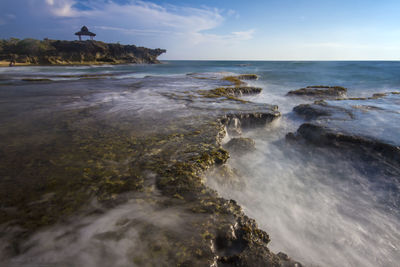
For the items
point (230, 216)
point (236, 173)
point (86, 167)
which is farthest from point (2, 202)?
point (236, 173)

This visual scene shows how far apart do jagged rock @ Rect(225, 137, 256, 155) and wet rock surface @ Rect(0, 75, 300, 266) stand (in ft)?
2.07

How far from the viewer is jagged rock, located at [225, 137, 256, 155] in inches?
235

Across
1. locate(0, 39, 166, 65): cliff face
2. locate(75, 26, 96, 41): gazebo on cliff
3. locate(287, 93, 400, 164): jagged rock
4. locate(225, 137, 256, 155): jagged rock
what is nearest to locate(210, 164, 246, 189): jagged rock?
locate(225, 137, 256, 155): jagged rock

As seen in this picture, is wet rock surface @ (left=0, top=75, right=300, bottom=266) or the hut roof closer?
wet rock surface @ (left=0, top=75, right=300, bottom=266)

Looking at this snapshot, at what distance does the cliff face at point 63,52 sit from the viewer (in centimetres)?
5994

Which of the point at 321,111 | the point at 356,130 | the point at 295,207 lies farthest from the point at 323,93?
the point at 295,207

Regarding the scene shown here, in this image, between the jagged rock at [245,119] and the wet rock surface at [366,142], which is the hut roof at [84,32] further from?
the wet rock surface at [366,142]

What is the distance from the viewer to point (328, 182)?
4824 millimetres

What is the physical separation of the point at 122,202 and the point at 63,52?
3418 inches

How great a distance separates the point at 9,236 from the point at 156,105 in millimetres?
7363

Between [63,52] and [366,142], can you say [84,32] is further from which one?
[366,142]

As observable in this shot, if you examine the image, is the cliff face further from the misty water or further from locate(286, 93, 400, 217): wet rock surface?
locate(286, 93, 400, 217): wet rock surface

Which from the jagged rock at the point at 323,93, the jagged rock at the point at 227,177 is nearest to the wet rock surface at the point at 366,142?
the jagged rock at the point at 227,177

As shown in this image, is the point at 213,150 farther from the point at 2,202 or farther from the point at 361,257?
the point at 2,202
